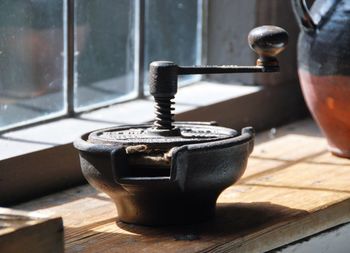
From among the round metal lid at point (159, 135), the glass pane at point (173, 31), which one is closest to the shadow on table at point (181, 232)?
the round metal lid at point (159, 135)

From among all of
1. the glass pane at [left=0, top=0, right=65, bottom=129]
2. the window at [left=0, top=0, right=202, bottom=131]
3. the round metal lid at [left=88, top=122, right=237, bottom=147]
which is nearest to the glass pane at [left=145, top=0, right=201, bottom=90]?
the window at [left=0, top=0, right=202, bottom=131]

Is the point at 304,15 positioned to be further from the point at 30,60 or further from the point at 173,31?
the point at 30,60

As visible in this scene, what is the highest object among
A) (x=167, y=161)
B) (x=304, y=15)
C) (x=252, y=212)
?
(x=304, y=15)

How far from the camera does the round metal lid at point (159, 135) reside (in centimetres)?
120

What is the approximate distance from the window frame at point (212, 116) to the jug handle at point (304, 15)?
22cm

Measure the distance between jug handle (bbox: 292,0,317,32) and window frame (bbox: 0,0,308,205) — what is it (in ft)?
0.73

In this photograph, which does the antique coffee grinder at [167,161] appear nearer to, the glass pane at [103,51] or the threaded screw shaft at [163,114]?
the threaded screw shaft at [163,114]

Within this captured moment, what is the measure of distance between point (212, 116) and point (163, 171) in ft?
1.85

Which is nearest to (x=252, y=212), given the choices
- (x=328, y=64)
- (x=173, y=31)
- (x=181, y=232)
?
(x=181, y=232)

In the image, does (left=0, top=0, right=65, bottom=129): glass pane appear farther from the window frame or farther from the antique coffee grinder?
the antique coffee grinder

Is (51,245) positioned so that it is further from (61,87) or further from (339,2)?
(339,2)

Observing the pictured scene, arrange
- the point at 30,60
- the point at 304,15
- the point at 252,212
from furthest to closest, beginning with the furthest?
the point at 304,15 → the point at 30,60 → the point at 252,212

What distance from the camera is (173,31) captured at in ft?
5.90

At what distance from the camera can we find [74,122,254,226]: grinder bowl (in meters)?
1.17
